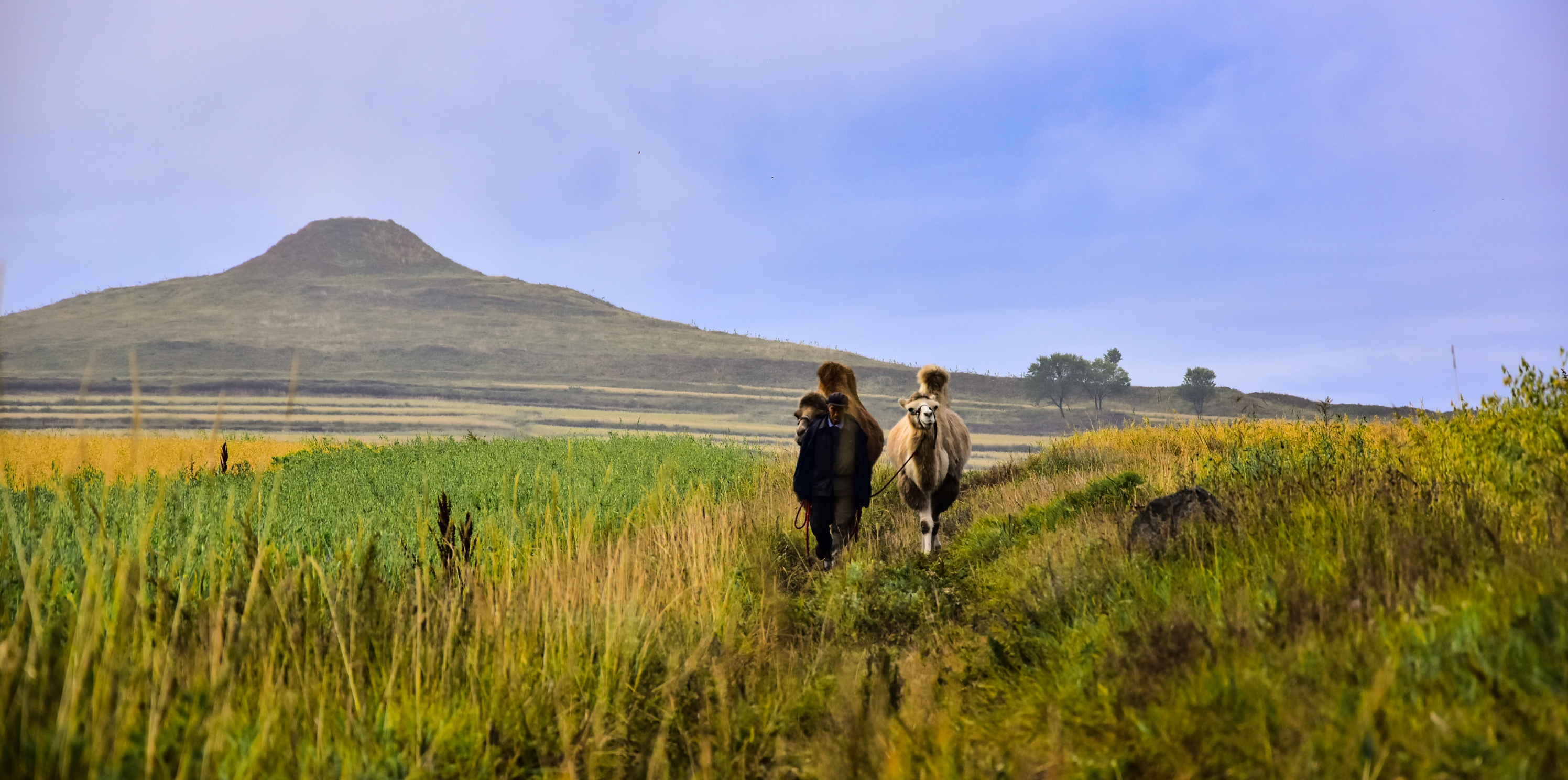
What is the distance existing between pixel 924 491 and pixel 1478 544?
18.6 feet

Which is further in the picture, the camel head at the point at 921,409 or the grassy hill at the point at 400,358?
the grassy hill at the point at 400,358

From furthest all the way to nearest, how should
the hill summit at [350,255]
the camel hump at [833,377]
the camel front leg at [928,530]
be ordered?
the hill summit at [350,255] → the camel hump at [833,377] → the camel front leg at [928,530]

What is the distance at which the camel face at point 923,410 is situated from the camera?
8.62 meters

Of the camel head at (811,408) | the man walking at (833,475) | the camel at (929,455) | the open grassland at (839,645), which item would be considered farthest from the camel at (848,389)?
the open grassland at (839,645)

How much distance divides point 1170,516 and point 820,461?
334 cm

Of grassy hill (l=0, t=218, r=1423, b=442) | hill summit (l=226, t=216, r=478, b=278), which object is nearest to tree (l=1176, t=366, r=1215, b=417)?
grassy hill (l=0, t=218, r=1423, b=442)

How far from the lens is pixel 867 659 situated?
4.98m

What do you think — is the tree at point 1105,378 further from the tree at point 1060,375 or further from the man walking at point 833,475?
the man walking at point 833,475

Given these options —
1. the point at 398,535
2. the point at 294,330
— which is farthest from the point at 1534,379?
the point at 294,330

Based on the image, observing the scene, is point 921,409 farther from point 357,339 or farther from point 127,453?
point 357,339

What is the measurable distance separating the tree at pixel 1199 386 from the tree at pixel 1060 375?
8.63 metres

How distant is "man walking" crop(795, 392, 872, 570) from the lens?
337 inches

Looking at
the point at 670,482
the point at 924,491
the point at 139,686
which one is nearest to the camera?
the point at 139,686

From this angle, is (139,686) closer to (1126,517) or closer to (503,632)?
(503,632)
